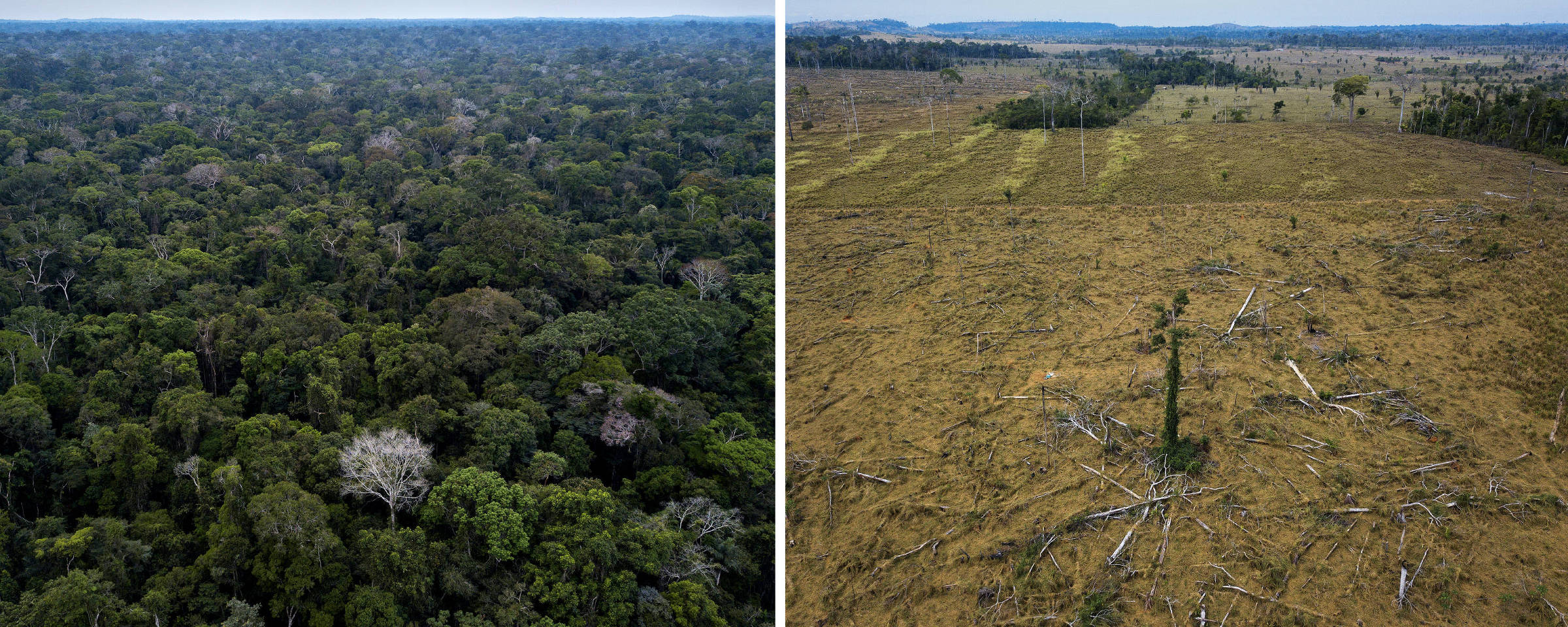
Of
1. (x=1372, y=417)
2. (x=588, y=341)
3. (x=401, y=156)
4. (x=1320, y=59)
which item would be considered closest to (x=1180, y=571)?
(x=1372, y=417)

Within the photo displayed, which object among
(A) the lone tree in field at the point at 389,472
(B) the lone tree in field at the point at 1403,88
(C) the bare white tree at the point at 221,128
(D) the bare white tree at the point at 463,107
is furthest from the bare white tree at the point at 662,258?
(D) the bare white tree at the point at 463,107

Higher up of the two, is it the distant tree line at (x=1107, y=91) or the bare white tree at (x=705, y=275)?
the distant tree line at (x=1107, y=91)

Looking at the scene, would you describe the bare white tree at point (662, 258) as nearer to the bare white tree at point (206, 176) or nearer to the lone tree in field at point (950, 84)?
the lone tree in field at point (950, 84)

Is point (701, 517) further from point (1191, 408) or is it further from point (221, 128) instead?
point (221, 128)

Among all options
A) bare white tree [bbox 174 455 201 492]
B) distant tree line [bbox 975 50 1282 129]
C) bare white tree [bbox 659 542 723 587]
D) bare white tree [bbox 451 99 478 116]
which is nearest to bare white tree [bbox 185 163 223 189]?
bare white tree [bbox 451 99 478 116]

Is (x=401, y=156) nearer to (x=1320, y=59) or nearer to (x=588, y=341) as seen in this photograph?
(x=588, y=341)

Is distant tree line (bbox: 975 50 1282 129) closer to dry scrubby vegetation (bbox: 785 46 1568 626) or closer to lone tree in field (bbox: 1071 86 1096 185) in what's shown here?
lone tree in field (bbox: 1071 86 1096 185)
